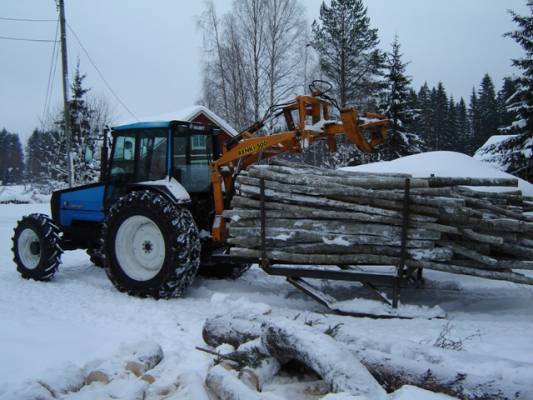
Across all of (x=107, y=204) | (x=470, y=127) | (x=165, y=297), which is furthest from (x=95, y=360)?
(x=470, y=127)

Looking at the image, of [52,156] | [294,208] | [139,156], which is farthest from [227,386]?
[52,156]

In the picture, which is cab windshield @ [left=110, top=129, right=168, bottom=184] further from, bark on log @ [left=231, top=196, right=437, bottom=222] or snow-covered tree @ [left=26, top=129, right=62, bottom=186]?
snow-covered tree @ [left=26, top=129, right=62, bottom=186]

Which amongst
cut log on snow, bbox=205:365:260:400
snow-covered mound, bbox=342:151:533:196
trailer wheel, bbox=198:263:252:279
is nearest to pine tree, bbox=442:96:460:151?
snow-covered mound, bbox=342:151:533:196

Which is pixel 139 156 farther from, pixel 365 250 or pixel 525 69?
pixel 525 69

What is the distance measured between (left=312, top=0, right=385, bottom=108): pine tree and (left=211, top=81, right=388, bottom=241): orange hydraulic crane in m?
19.6

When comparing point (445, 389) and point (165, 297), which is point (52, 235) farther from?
point (445, 389)

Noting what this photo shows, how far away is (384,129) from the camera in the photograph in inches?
254

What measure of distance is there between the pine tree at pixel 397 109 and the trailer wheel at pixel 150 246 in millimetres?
19253

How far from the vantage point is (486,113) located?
53.2 m

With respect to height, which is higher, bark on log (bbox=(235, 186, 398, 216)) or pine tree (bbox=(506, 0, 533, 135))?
pine tree (bbox=(506, 0, 533, 135))

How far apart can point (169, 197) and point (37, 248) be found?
2888 mm

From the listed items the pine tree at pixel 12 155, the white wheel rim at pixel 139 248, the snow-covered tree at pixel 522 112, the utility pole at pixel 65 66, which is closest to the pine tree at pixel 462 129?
the snow-covered tree at pixel 522 112

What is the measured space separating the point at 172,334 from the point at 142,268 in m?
2.01

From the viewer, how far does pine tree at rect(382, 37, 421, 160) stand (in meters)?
23.8
